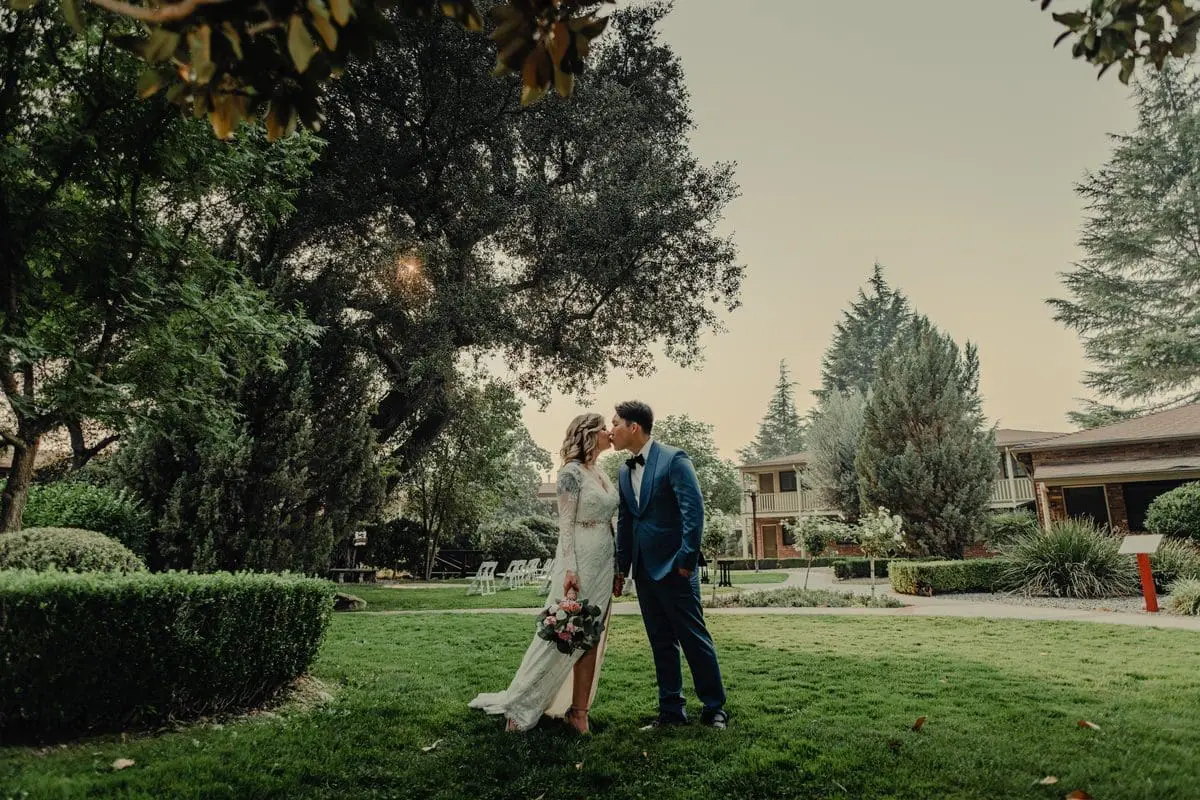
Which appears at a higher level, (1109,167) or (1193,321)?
(1109,167)

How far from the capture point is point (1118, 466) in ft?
60.4

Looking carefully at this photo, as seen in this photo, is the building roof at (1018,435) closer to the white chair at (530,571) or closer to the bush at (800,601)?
the bush at (800,601)

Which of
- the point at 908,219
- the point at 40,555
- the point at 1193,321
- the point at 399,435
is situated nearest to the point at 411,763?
the point at 40,555

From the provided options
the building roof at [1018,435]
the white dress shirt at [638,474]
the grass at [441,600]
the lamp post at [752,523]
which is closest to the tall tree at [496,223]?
the grass at [441,600]

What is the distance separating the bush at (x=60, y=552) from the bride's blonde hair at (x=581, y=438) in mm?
3699

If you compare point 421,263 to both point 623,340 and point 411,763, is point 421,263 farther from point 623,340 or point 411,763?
point 411,763

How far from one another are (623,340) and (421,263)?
5360mm

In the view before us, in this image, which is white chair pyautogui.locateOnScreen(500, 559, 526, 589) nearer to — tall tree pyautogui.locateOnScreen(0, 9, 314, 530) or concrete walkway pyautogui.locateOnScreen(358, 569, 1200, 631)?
concrete walkway pyautogui.locateOnScreen(358, 569, 1200, 631)

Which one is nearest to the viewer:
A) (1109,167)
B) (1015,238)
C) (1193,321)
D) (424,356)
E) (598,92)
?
(1015,238)

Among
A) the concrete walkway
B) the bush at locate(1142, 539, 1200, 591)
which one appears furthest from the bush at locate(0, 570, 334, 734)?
the bush at locate(1142, 539, 1200, 591)

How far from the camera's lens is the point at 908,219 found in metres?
12.6

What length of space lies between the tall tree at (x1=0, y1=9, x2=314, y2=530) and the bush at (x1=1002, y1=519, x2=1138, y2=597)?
1393 cm

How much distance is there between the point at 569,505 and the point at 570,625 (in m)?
0.70

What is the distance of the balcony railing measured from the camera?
27.7m
